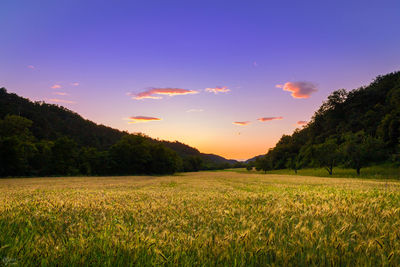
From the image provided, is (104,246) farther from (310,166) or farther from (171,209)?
(310,166)

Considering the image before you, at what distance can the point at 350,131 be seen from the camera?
9862cm

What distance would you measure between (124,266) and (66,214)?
3.65 meters

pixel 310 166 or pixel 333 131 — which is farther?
pixel 333 131

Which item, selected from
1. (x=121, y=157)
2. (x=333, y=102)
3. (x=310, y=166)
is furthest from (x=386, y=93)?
(x=121, y=157)

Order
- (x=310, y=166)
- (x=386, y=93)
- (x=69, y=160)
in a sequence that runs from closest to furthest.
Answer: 1. (x=69, y=160)
2. (x=310, y=166)
3. (x=386, y=93)

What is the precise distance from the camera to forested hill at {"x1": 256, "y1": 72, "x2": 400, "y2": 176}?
6625 cm

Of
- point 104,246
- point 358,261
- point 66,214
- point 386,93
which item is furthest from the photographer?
point 386,93

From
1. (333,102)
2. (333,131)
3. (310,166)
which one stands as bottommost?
(310,166)

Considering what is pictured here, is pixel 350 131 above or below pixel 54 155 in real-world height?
above

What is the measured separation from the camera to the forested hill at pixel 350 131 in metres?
66.2

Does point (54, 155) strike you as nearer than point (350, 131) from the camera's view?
Yes

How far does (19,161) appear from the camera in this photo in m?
63.8

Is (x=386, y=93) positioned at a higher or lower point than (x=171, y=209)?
higher

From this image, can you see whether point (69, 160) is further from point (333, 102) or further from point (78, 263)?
point (333, 102)
